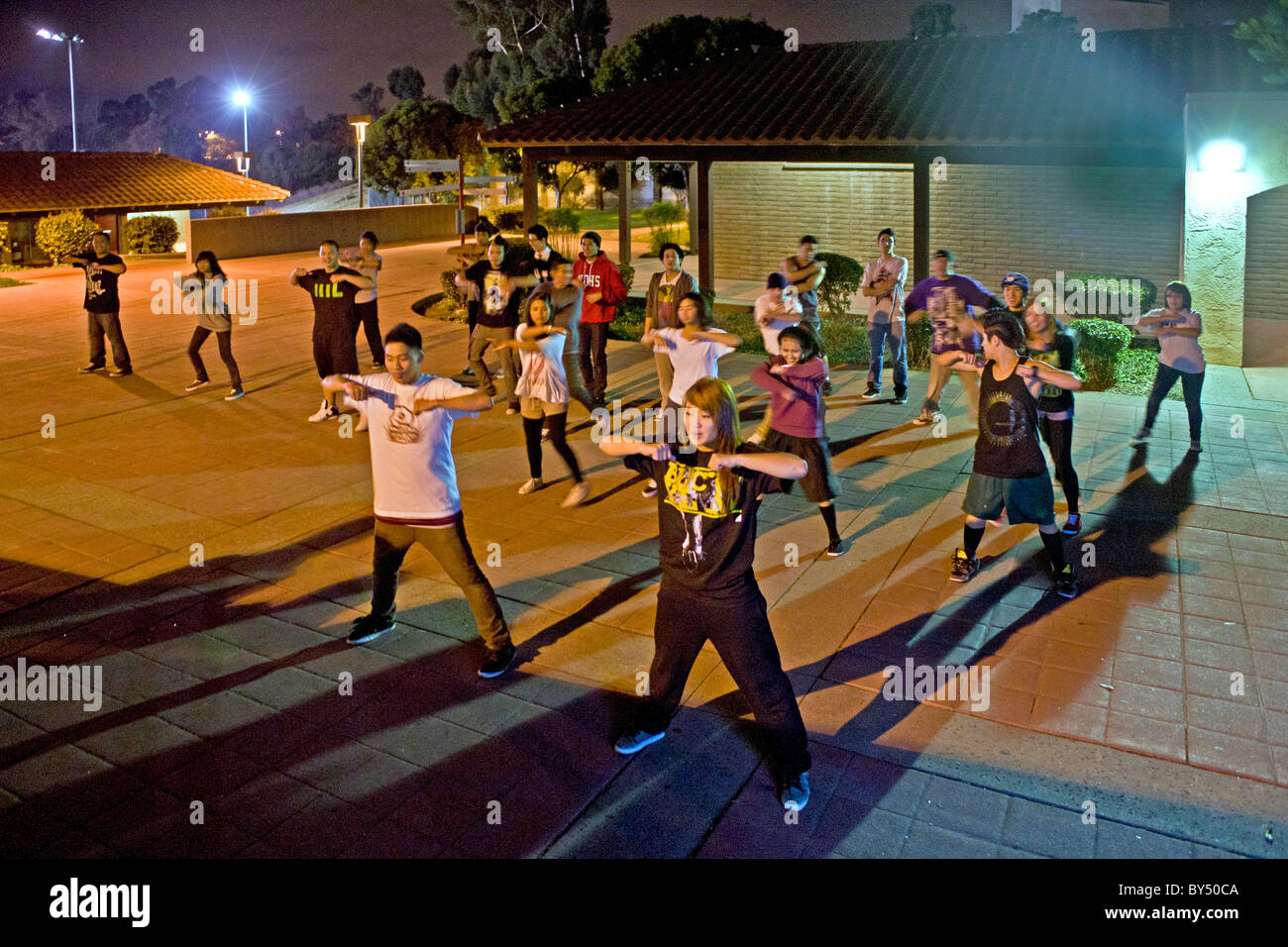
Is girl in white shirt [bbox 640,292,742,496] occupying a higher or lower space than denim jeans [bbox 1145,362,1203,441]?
higher

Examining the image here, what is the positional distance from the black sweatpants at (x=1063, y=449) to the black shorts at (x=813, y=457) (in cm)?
148

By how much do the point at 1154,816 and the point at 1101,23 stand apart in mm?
28762

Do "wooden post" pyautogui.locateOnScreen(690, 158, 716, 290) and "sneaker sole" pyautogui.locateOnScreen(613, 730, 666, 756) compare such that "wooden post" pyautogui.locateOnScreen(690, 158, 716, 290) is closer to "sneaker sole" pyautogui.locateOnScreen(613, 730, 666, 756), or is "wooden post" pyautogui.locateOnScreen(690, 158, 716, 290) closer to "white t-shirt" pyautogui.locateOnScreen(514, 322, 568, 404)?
"white t-shirt" pyautogui.locateOnScreen(514, 322, 568, 404)

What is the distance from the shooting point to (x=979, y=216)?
1823 centimetres

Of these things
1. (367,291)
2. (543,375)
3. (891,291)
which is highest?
(367,291)

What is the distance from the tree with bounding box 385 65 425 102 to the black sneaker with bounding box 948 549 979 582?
69.6 meters

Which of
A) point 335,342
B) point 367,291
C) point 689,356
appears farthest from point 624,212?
point 689,356

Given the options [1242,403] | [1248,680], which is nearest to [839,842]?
[1248,680]

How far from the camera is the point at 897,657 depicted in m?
5.39

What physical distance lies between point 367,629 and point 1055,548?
13.0 ft

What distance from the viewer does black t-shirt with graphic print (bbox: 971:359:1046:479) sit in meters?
5.84

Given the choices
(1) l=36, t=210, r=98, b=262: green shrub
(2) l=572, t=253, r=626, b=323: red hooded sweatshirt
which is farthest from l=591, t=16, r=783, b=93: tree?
(2) l=572, t=253, r=626, b=323: red hooded sweatshirt

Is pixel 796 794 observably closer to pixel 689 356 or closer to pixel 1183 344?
pixel 689 356

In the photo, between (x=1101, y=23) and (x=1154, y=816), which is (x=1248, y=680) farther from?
(x=1101, y=23)
